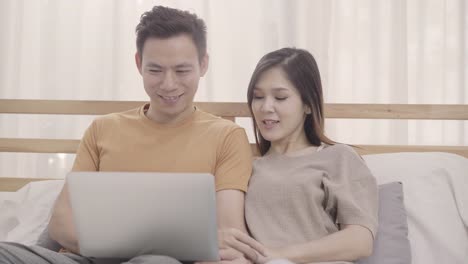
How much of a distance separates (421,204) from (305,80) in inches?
17.8

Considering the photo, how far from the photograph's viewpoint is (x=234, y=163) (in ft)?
4.66

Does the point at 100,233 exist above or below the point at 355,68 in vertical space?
below

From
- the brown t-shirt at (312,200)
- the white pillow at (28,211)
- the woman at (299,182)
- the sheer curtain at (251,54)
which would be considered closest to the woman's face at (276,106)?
the woman at (299,182)

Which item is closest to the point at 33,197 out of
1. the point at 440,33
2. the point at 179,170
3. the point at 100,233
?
the point at 179,170

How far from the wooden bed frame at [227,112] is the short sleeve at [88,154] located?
0.43m

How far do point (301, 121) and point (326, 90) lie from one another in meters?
0.81

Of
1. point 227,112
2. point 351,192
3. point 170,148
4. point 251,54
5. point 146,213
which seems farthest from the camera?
point 251,54

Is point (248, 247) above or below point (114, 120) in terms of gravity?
below

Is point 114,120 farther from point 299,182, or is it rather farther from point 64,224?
point 299,182

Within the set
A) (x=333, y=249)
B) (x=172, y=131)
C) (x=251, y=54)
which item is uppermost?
(x=251, y=54)

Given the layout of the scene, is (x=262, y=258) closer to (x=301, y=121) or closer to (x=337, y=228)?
(x=337, y=228)

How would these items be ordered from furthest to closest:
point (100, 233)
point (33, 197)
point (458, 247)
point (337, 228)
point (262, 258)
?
point (33, 197)
point (458, 247)
point (337, 228)
point (262, 258)
point (100, 233)

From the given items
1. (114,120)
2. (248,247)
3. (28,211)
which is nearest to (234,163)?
(248,247)

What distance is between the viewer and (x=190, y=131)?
149 centimetres
